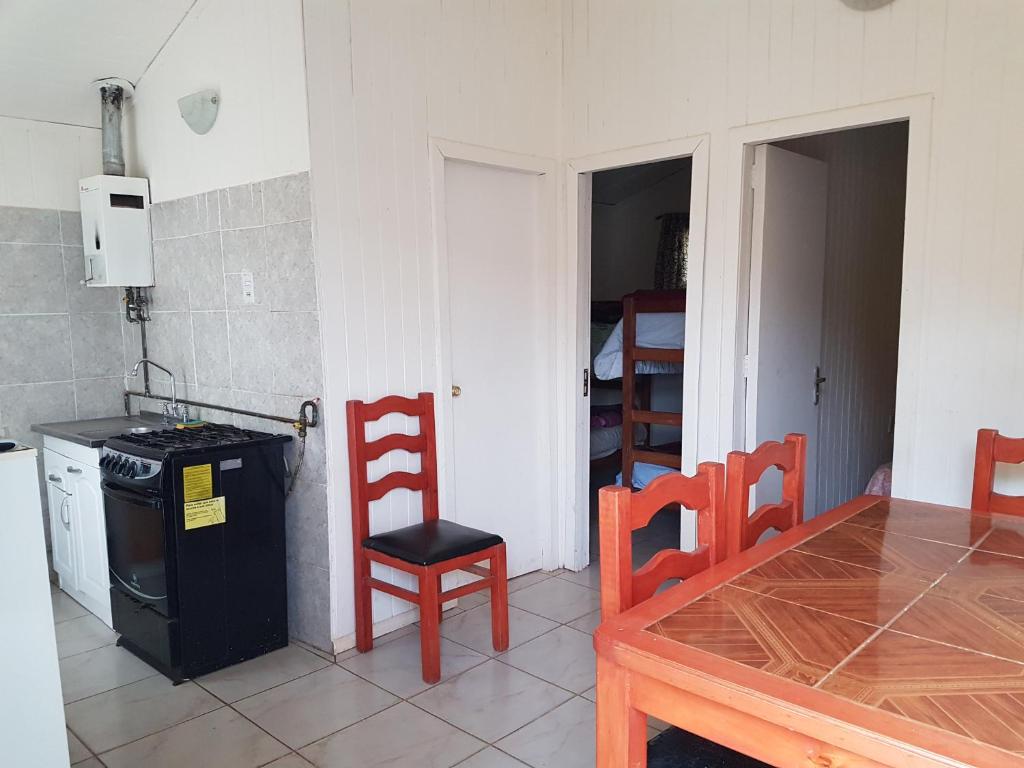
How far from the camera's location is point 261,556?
2.95m

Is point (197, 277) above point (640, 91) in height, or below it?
below

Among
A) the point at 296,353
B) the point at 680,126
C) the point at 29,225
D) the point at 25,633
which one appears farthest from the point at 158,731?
the point at 680,126

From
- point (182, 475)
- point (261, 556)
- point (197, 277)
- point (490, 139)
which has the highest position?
point (490, 139)

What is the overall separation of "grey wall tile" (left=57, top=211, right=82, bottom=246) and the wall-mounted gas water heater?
8.7 inches

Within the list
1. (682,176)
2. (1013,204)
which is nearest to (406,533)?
(1013,204)

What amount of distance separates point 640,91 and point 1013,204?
1.57 metres

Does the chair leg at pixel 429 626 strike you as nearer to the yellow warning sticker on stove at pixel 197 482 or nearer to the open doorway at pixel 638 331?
the yellow warning sticker on stove at pixel 197 482

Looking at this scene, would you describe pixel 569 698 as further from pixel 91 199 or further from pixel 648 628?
pixel 91 199

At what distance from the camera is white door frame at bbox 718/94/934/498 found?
2.62m

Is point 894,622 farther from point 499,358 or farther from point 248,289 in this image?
point 248,289

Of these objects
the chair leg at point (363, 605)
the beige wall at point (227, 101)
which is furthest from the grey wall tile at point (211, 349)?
the chair leg at point (363, 605)

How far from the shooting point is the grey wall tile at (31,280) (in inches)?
142

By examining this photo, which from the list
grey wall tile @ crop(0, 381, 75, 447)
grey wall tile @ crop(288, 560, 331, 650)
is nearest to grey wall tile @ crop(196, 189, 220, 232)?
grey wall tile @ crop(0, 381, 75, 447)

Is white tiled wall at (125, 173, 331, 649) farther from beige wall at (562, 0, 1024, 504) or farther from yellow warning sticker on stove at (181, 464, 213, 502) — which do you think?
beige wall at (562, 0, 1024, 504)
